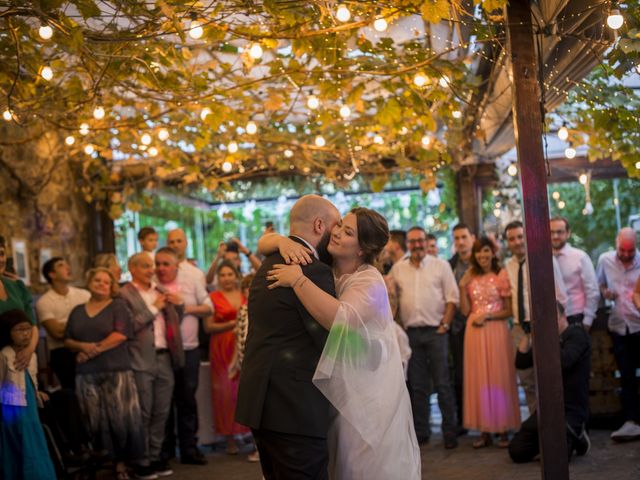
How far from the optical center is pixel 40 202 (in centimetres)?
885

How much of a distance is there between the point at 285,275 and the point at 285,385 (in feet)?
1.38

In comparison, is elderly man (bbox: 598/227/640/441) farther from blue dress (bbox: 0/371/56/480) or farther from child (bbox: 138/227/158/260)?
blue dress (bbox: 0/371/56/480)

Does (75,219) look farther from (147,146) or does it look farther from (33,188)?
(147,146)

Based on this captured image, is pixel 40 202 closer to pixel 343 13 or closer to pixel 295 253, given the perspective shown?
pixel 343 13

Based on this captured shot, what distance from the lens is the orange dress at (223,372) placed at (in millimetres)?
7441

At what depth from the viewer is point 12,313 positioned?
18.6ft

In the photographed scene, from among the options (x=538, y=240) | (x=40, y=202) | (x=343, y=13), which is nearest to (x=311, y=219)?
(x=538, y=240)

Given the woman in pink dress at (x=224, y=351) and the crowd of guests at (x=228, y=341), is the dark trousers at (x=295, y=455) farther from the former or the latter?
the woman in pink dress at (x=224, y=351)

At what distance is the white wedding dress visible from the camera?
11.4 ft

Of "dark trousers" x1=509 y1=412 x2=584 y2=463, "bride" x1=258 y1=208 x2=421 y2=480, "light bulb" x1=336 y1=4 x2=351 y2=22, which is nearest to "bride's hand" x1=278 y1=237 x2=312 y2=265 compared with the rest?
"bride" x1=258 y1=208 x2=421 y2=480

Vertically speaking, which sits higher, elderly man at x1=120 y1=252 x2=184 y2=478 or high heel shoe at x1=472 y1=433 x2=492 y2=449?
elderly man at x1=120 y1=252 x2=184 y2=478

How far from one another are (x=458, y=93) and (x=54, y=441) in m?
3.72

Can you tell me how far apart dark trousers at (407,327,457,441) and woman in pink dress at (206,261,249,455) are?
59.5 inches

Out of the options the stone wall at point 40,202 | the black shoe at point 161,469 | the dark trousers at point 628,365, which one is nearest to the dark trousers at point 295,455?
the black shoe at point 161,469
